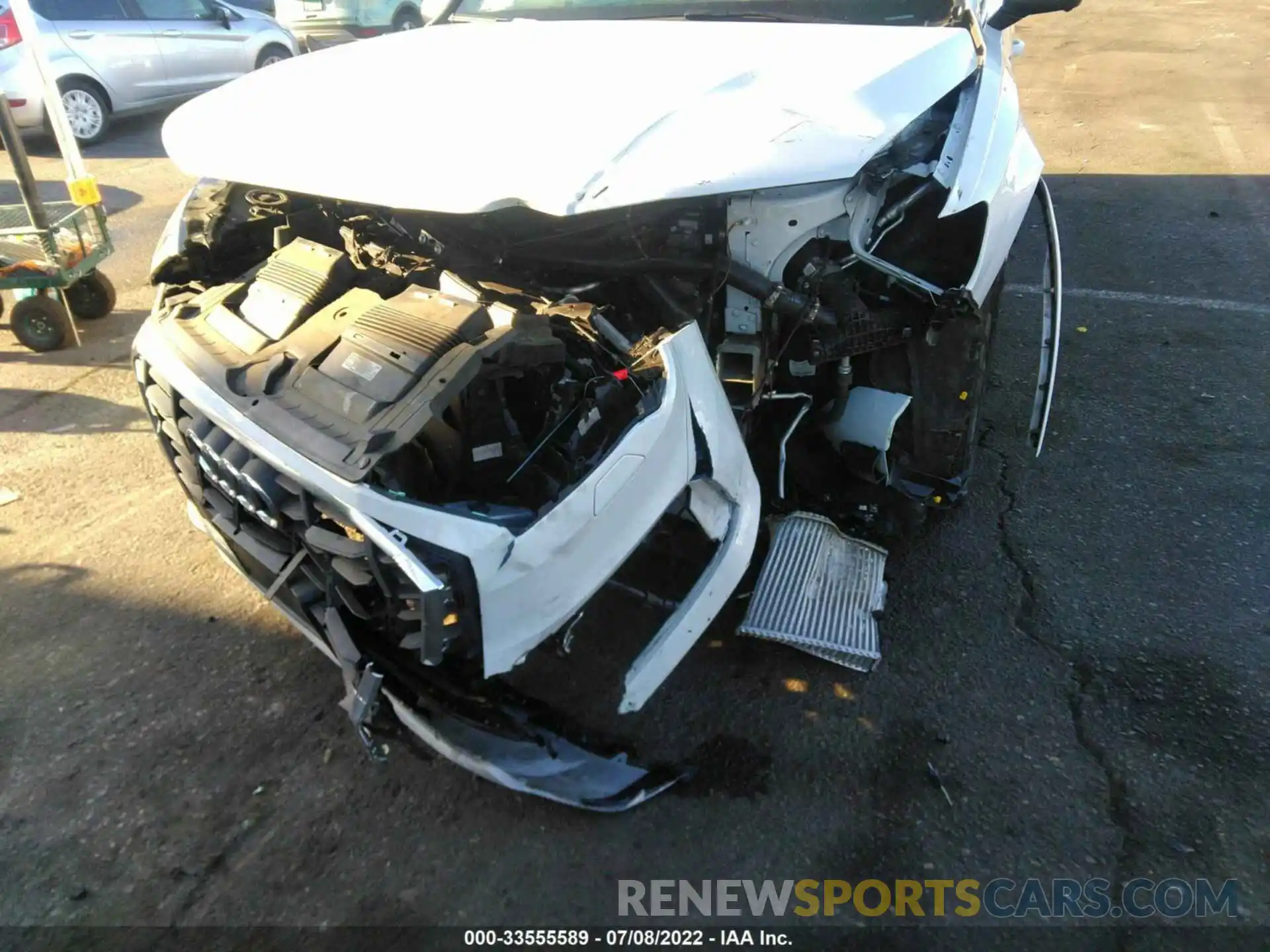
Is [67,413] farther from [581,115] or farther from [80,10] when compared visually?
[80,10]

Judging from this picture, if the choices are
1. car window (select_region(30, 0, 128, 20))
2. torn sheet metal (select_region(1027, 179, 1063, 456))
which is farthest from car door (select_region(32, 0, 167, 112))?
Answer: torn sheet metal (select_region(1027, 179, 1063, 456))

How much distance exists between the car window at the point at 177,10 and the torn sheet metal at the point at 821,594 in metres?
9.08

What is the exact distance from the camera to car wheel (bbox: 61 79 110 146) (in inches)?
323

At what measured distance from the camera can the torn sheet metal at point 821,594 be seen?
264 centimetres

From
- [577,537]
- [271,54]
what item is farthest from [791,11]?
[271,54]

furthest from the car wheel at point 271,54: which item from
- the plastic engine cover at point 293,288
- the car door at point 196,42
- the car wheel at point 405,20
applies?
the plastic engine cover at point 293,288

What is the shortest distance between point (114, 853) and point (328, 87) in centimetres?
227

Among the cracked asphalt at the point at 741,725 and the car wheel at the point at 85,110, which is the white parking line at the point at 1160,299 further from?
the car wheel at the point at 85,110

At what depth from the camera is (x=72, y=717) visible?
100 inches

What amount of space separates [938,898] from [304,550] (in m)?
1.67

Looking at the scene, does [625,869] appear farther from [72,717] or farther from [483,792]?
[72,717]

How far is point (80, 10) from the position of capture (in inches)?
328

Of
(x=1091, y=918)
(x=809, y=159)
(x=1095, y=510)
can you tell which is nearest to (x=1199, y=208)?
(x=1095, y=510)

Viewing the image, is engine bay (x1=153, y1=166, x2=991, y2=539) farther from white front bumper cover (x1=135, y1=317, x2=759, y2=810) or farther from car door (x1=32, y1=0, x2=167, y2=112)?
car door (x1=32, y1=0, x2=167, y2=112)
